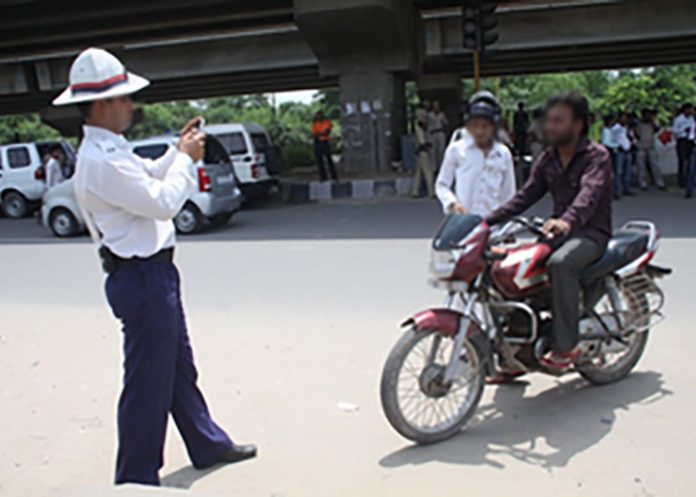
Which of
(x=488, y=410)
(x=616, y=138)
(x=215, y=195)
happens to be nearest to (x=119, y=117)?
(x=488, y=410)

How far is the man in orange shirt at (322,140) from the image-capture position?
55.7 ft

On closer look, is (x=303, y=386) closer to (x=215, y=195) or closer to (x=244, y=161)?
(x=215, y=195)

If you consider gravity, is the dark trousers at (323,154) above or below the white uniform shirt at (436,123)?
below

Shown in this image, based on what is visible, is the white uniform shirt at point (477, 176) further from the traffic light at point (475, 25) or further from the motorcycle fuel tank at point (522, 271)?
the traffic light at point (475, 25)

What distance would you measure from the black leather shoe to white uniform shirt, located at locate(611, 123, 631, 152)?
39.9 feet

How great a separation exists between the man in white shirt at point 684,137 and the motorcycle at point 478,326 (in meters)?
12.3

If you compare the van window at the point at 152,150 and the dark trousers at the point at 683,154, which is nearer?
the van window at the point at 152,150

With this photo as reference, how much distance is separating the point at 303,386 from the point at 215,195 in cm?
830

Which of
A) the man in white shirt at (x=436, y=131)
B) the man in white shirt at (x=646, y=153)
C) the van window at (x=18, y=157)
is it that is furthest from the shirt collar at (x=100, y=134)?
the van window at (x=18, y=157)

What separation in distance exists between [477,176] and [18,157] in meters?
15.9

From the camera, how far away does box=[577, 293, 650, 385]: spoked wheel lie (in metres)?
4.27

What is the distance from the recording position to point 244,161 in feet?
52.7

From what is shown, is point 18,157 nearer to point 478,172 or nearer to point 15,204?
point 15,204

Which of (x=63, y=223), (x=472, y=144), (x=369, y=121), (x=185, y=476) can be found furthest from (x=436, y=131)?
(x=185, y=476)
